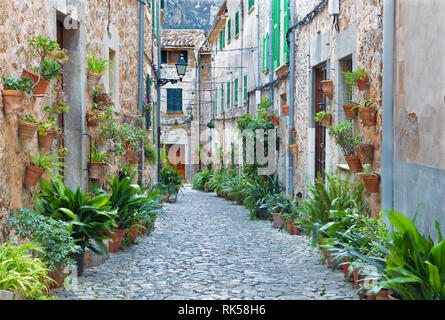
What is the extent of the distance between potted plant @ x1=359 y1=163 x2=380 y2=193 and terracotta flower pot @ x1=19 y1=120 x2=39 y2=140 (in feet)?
11.8

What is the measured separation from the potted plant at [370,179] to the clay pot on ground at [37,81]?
11.8 feet

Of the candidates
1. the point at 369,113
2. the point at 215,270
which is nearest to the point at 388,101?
the point at 369,113

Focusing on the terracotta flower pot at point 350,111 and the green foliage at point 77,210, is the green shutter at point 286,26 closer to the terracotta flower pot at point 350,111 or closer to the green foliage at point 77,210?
the terracotta flower pot at point 350,111

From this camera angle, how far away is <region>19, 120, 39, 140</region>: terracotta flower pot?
15.4 ft

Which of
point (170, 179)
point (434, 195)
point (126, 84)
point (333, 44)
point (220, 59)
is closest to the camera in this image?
point (434, 195)

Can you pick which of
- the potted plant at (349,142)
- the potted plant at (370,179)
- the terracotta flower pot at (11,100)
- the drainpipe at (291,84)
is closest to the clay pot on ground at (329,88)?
the potted plant at (349,142)

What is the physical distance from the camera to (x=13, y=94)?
4363 millimetres

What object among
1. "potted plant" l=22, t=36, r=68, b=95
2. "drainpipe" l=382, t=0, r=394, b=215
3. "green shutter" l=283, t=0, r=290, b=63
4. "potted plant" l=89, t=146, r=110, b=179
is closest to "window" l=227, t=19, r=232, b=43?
"green shutter" l=283, t=0, r=290, b=63

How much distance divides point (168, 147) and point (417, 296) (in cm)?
2461

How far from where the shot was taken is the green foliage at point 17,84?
14.6 ft

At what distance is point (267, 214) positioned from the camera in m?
10.6

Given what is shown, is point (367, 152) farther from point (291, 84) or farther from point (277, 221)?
point (291, 84)
